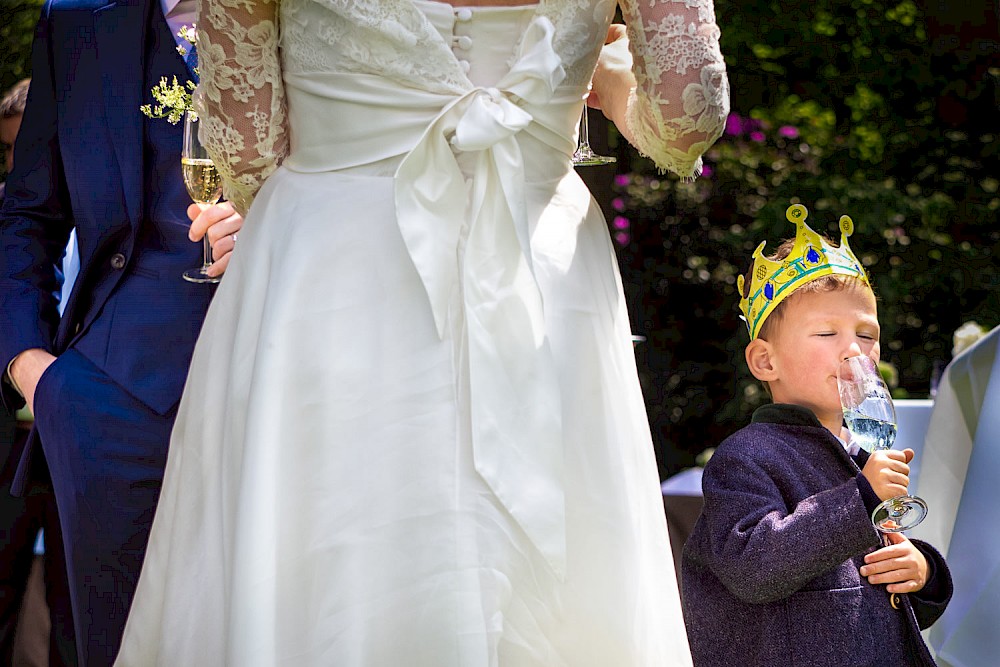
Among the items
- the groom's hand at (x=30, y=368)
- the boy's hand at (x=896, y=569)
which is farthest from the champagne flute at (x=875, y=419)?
the groom's hand at (x=30, y=368)

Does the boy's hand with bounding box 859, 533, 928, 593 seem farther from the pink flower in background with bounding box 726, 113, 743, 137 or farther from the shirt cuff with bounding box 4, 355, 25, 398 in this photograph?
the pink flower in background with bounding box 726, 113, 743, 137

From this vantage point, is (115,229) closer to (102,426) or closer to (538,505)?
(102,426)

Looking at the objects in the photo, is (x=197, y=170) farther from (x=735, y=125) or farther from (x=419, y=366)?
(x=735, y=125)

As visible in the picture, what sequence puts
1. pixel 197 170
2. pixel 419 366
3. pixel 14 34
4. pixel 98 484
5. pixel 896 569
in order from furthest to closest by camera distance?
pixel 14 34
pixel 98 484
pixel 197 170
pixel 896 569
pixel 419 366

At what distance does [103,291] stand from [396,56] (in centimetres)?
146

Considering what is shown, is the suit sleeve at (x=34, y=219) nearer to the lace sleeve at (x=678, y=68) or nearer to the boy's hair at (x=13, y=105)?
the lace sleeve at (x=678, y=68)

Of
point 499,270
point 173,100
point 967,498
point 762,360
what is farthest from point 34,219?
point 967,498

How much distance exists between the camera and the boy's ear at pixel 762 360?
274 cm

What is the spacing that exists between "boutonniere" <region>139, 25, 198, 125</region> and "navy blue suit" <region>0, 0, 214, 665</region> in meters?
0.09

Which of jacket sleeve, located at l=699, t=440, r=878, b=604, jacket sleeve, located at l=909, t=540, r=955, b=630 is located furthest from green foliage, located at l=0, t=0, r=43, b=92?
jacket sleeve, located at l=909, t=540, r=955, b=630

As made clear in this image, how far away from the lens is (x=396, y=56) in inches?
83.6

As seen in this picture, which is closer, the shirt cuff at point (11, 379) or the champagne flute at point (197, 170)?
the champagne flute at point (197, 170)

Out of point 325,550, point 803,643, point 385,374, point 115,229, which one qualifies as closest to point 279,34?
point 385,374

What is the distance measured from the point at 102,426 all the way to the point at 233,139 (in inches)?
47.1
